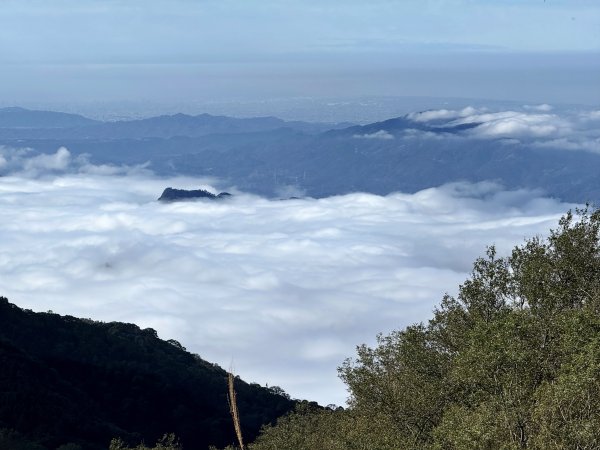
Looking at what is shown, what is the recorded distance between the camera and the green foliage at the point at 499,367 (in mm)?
24625

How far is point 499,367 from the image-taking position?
28984 millimetres

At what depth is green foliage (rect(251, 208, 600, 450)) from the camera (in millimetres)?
24625

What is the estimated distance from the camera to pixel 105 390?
112 metres

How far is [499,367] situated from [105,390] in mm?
93279

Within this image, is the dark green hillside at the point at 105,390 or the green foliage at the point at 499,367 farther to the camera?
the dark green hillside at the point at 105,390

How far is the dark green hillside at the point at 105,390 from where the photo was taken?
88312 mm

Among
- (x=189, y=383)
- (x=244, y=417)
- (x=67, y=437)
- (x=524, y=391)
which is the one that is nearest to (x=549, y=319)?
(x=524, y=391)

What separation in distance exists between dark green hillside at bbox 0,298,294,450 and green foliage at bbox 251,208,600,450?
157 feet

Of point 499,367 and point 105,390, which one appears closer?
point 499,367

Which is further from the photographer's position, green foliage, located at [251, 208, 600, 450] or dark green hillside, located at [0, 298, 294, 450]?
dark green hillside, located at [0, 298, 294, 450]

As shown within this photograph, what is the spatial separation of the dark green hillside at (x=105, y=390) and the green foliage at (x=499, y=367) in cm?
4783

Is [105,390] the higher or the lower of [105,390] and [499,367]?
the higher

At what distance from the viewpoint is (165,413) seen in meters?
108

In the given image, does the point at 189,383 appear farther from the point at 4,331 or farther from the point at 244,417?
the point at 4,331
